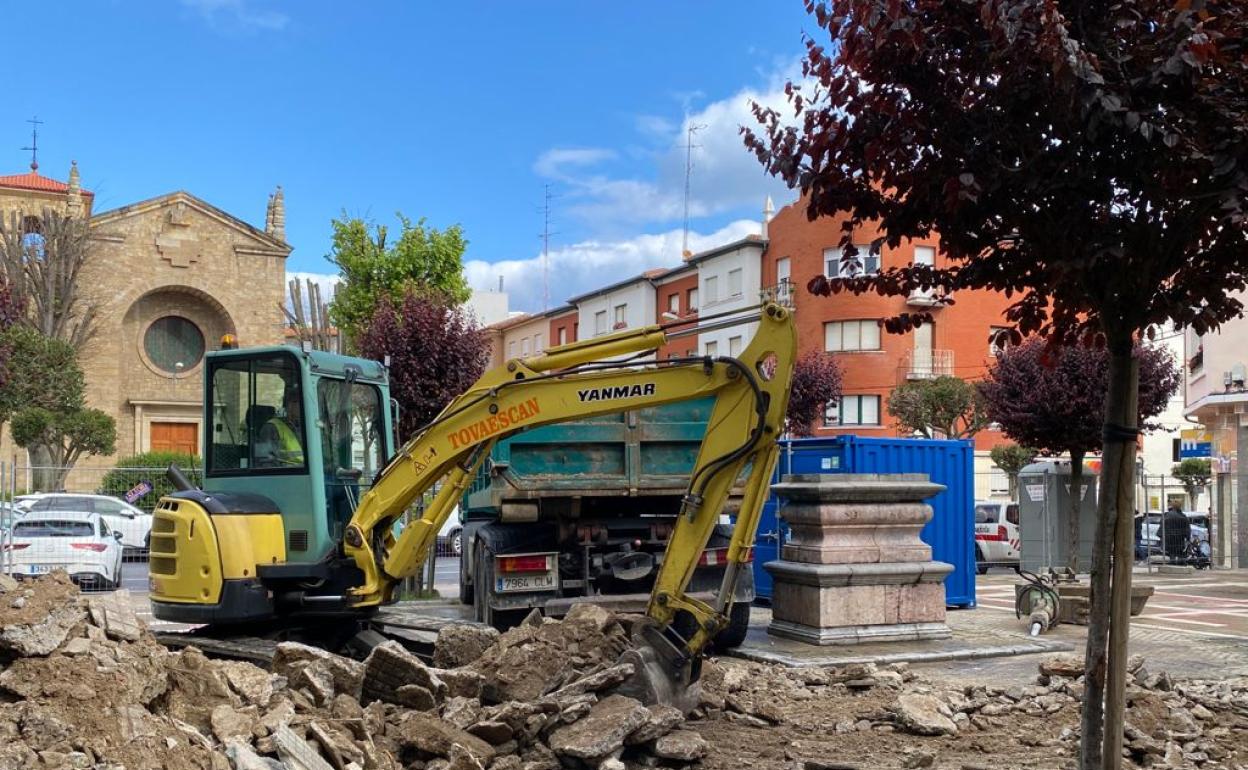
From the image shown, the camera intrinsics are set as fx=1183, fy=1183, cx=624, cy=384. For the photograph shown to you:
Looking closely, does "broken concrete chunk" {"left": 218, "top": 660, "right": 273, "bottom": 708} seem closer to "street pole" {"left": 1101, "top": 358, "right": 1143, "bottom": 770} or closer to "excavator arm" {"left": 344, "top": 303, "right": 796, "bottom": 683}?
"excavator arm" {"left": 344, "top": 303, "right": 796, "bottom": 683}

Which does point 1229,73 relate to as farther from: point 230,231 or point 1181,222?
point 230,231

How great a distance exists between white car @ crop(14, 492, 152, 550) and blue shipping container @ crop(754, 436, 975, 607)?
12.2 meters

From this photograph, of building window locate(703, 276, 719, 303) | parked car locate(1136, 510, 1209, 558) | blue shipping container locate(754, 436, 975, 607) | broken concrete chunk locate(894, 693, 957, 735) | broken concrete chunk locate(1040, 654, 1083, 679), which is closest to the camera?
broken concrete chunk locate(894, 693, 957, 735)

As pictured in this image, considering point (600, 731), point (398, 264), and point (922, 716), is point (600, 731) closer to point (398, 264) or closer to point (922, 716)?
point (922, 716)

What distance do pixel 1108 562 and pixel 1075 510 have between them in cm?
1537

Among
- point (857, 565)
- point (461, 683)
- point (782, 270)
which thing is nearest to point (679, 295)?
point (782, 270)

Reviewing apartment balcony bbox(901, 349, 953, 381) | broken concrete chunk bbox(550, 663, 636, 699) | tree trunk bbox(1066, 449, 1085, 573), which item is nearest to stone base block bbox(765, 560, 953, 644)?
broken concrete chunk bbox(550, 663, 636, 699)

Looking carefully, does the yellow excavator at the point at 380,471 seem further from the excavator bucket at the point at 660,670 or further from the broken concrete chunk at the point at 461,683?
the broken concrete chunk at the point at 461,683

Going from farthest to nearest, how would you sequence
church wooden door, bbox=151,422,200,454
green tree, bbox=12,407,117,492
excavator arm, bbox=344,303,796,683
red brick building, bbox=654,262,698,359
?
red brick building, bbox=654,262,698,359 < church wooden door, bbox=151,422,200,454 < green tree, bbox=12,407,117,492 < excavator arm, bbox=344,303,796,683

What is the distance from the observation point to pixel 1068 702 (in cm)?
814

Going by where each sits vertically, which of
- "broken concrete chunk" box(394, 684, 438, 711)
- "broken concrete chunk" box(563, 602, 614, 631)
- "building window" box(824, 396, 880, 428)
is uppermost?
"building window" box(824, 396, 880, 428)

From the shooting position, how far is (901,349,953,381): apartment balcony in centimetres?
4178

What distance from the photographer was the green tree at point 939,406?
37938 mm

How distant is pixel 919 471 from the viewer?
15.2 m
